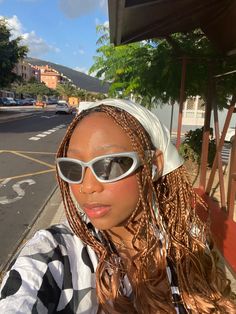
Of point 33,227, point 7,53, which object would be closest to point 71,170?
point 33,227

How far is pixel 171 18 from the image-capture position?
169 inches

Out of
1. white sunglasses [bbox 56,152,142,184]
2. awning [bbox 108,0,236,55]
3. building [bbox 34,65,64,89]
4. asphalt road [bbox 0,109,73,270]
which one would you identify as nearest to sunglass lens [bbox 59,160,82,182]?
white sunglasses [bbox 56,152,142,184]

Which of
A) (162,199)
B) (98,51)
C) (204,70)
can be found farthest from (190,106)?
(162,199)

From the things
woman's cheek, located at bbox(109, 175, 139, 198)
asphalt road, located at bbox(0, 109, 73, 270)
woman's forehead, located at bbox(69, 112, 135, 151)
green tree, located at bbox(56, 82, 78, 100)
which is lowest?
green tree, located at bbox(56, 82, 78, 100)

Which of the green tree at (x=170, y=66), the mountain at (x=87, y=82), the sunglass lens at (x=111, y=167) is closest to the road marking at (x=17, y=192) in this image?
the green tree at (x=170, y=66)

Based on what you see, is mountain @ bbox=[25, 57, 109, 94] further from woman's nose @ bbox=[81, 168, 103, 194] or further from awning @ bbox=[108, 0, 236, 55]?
woman's nose @ bbox=[81, 168, 103, 194]

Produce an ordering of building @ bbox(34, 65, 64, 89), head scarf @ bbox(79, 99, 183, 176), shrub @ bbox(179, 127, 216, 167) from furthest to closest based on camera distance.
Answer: building @ bbox(34, 65, 64, 89) < shrub @ bbox(179, 127, 216, 167) < head scarf @ bbox(79, 99, 183, 176)

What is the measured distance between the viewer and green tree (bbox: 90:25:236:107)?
6.37 metres

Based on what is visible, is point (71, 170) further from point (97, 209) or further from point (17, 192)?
point (17, 192)

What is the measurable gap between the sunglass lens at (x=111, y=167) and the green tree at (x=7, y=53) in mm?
27597

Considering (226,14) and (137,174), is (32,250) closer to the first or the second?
(137,174)

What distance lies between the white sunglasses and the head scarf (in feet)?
0.44

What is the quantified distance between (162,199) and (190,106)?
21106 mm

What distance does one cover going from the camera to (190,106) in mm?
21938
